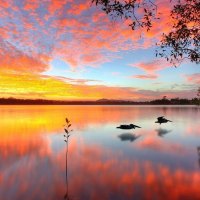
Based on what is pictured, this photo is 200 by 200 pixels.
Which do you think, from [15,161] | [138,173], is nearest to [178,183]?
[138,173]

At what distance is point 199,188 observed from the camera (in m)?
19.5

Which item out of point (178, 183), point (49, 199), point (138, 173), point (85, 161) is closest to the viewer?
point (49, 199)

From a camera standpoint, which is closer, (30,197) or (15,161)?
(30,197)

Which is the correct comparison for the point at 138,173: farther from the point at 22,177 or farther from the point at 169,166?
the point at 22,177

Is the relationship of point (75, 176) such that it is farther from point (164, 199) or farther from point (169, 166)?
point (169, 166)

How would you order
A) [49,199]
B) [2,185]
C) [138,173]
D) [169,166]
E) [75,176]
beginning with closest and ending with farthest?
[49,199] < [2,185] < [75,176] < [138,173] < [169,166]

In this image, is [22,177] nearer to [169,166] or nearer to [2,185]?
[2,185]

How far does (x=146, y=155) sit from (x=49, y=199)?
17539mm

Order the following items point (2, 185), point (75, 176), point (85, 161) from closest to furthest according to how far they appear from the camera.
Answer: point (2, 185), point (75, 176), point (85, 161)

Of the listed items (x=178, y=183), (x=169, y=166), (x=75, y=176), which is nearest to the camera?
(x=178, y=183)

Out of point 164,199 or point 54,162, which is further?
point 54,162

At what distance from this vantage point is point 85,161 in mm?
28406

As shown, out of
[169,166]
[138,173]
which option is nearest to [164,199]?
[138,173]

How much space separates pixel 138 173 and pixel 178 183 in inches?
152
